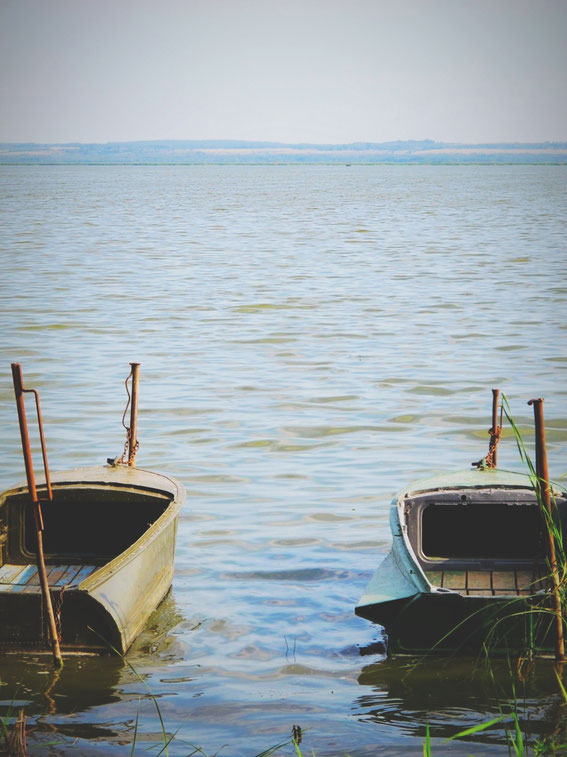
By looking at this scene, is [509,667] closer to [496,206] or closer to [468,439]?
[468,439]

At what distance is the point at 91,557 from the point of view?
8.73 metres

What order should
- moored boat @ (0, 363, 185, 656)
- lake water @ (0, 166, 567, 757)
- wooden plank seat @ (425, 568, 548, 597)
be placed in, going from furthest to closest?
wooden plank seat @ (425, 568, 548, 597) → moored boat @ (0, 363, 185, 656) → lake water @ (0, 166, 567, 757)

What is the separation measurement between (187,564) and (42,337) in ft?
41.0

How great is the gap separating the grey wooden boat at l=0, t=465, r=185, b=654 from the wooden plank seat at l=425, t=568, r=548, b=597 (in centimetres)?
217

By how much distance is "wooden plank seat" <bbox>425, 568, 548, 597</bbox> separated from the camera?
7754 millimetres

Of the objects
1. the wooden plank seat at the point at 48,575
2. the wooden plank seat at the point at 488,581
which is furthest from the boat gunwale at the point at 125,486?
the wooden plank seat at the point at 488,581

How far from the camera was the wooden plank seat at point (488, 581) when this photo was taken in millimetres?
7754

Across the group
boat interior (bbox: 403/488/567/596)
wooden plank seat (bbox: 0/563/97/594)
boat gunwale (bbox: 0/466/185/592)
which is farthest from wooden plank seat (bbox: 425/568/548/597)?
wooden plank seat (bbox: 0/563/97/594)

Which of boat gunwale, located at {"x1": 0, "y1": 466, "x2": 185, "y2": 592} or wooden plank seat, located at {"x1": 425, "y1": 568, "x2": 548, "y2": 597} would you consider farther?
boat gunwale, located at {"x1": 0, "y1": 466, "x2": 185, "y2": 592}

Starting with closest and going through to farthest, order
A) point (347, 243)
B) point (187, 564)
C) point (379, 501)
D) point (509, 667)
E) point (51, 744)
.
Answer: point (51, 744)
point (509, 667)
point (187, 564)
point (379, 501)
point (347, 243)

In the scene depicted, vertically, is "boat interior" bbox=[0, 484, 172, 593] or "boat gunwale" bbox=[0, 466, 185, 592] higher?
"boat gunwale" bbox=[0, 466, 185, 592]

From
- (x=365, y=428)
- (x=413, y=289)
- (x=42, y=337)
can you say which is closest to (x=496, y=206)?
(x=413, y=289)

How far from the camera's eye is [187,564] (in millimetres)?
9742

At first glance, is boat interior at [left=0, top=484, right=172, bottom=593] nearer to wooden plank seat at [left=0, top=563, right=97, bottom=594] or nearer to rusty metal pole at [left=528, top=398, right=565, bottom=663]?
wooden plank seat at [left=0, top=563, right=97, bottom=594]
